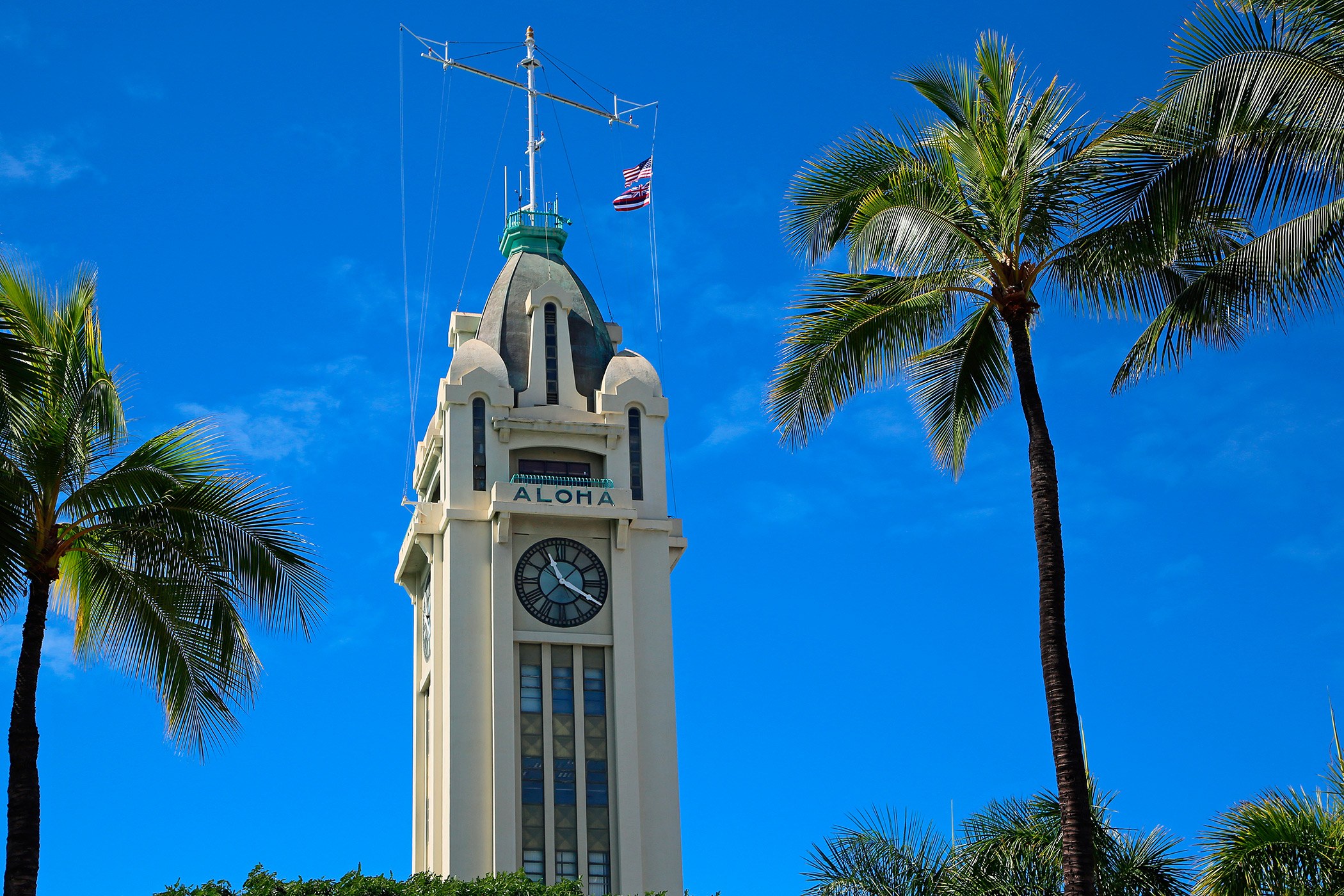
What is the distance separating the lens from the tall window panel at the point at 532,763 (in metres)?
→ 56.4

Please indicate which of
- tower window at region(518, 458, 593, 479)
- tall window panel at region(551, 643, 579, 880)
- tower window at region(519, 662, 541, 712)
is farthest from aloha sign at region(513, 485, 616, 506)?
tower window at region(519, 662, 541, 712)

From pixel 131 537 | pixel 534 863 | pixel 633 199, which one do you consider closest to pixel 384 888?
pixel 131 537

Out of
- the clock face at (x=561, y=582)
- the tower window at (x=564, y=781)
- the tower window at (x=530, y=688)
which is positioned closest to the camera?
the tower window at (x=564, y=781)

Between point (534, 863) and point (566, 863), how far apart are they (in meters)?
1.00

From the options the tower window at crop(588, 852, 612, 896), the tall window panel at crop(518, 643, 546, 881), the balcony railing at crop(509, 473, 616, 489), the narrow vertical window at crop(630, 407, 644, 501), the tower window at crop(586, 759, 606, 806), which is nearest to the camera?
the tall window panel at crop(518, 643, 546, 881)

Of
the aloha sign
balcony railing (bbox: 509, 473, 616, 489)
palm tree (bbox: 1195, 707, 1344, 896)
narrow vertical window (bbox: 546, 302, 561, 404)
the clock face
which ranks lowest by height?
palm tree (bbox: 1195, 707, 1344, 896)

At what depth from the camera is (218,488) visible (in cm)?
2609

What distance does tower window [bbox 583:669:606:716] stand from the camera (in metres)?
59.0

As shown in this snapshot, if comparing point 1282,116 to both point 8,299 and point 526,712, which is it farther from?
point 526,712

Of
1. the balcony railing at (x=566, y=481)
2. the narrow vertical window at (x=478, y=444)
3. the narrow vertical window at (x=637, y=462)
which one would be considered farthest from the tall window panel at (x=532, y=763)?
the narrow vertical window at (x=637, y=462)

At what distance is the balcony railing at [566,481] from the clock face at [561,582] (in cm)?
181

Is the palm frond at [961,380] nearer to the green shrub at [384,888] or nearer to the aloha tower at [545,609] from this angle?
the green shrub at [384,888]

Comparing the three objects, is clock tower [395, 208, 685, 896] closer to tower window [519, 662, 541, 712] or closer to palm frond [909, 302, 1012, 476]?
tower window [519, 662, 541, 712]

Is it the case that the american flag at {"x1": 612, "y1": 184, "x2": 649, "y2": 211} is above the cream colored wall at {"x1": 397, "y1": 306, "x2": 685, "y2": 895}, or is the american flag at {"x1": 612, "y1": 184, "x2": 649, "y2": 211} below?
above
